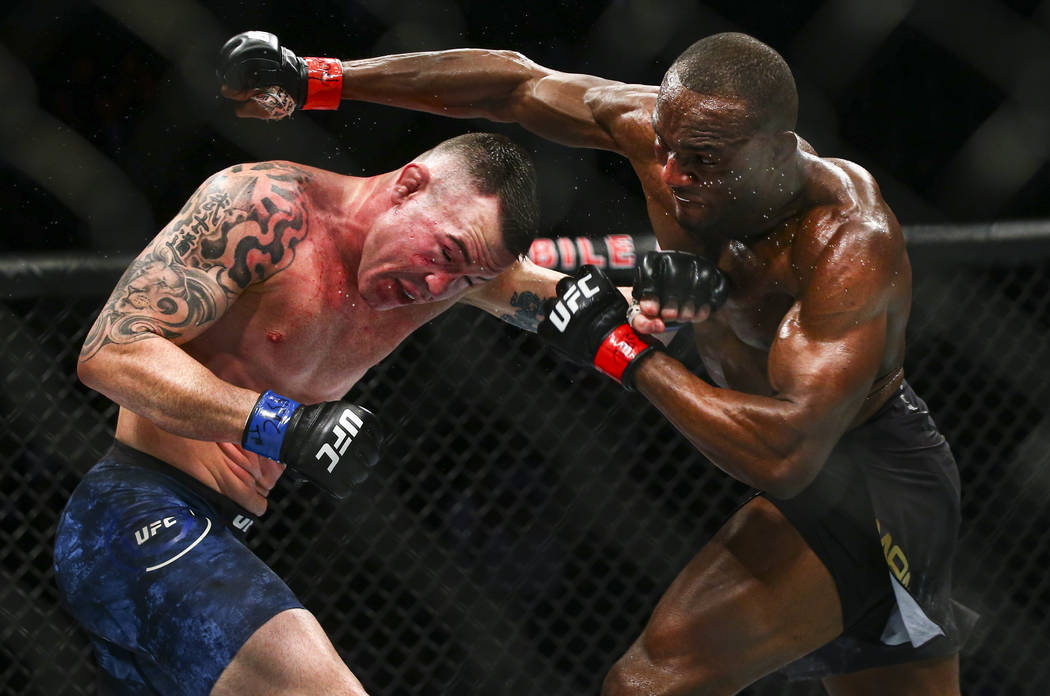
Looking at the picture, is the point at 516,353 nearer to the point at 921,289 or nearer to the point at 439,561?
the point at 439,561

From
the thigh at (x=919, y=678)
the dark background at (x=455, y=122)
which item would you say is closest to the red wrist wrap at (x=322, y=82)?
the dark background at (x=455, y=122)

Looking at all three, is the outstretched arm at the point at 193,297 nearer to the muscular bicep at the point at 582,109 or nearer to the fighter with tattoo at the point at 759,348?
the fighter with tattoo at the point at 759,348

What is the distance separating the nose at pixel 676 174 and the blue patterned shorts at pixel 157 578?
0.77 m

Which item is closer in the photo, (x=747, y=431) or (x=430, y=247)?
(x=747, y=431)

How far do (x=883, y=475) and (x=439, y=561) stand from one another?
1463mm

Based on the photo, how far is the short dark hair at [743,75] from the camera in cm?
145

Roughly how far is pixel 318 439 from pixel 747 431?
0.57 m

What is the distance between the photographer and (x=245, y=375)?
1641mm

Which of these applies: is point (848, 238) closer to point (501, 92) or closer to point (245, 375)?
point (501, 92)

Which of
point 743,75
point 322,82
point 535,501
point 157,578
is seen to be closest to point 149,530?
point 157,578

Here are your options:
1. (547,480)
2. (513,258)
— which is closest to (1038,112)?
(547,480)

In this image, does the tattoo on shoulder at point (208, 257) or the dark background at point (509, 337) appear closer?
the tattoo on shoulder at point (208, 257)

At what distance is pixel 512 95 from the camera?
75.2 inches

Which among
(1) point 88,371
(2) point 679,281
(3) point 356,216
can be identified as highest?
(2) point 679,281
